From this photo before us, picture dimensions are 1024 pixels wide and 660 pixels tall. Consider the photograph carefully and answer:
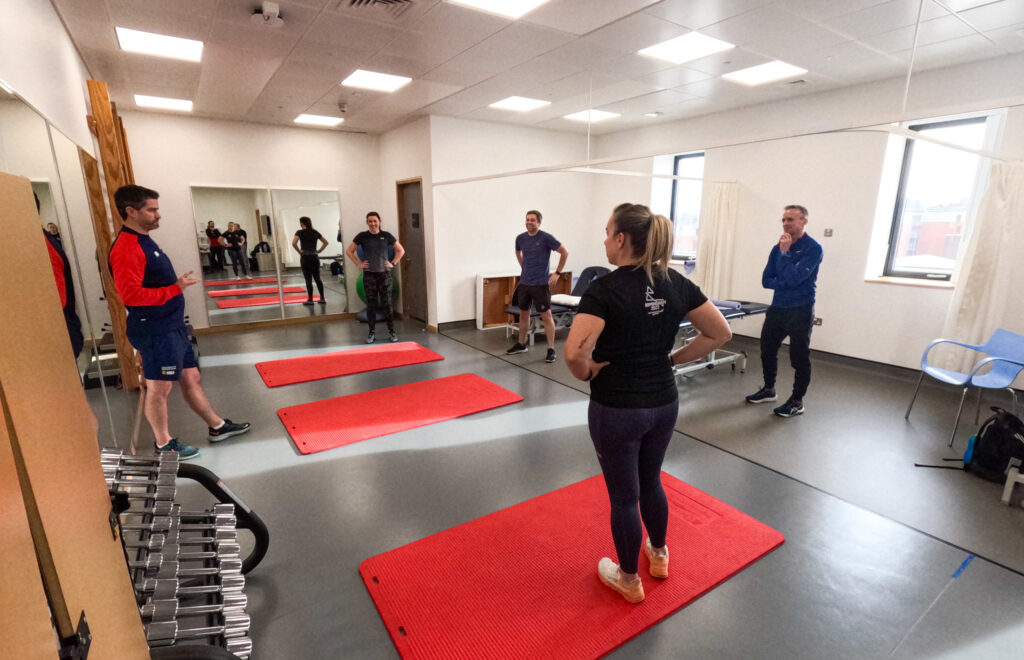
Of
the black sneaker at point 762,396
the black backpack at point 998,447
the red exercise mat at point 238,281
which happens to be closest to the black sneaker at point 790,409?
the black sneaker at point 762,396

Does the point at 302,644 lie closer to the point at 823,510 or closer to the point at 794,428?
the point at 823,510

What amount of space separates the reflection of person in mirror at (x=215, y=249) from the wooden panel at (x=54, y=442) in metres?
6.76

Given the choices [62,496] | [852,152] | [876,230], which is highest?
[852,152]

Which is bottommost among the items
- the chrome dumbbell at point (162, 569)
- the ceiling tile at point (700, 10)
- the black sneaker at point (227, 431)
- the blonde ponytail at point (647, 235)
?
the black sneaker at point (227, 431)

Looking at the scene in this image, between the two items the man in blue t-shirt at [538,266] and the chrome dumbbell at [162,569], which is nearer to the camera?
the chrome dumbbell at [162,569]

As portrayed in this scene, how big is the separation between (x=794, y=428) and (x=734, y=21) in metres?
3.01

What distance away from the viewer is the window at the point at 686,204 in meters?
7.09

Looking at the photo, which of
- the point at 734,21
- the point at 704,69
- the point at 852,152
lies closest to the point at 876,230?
the point at 852,152

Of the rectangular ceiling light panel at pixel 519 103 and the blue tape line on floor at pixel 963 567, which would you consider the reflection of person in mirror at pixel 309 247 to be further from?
the blue tape line on floor at pixel 963 567

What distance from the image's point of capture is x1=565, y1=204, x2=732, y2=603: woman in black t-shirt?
1.60 m

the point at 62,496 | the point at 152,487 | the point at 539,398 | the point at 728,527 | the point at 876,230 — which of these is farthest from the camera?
the point at 876,230

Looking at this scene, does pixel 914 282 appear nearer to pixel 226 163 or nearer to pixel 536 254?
pixel 536 254

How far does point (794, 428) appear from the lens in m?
3.65

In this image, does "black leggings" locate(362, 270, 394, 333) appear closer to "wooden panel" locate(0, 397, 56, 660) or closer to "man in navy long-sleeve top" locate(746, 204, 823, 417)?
"man in navy long-sleeve top" locate(746, 204, 823, 417)
